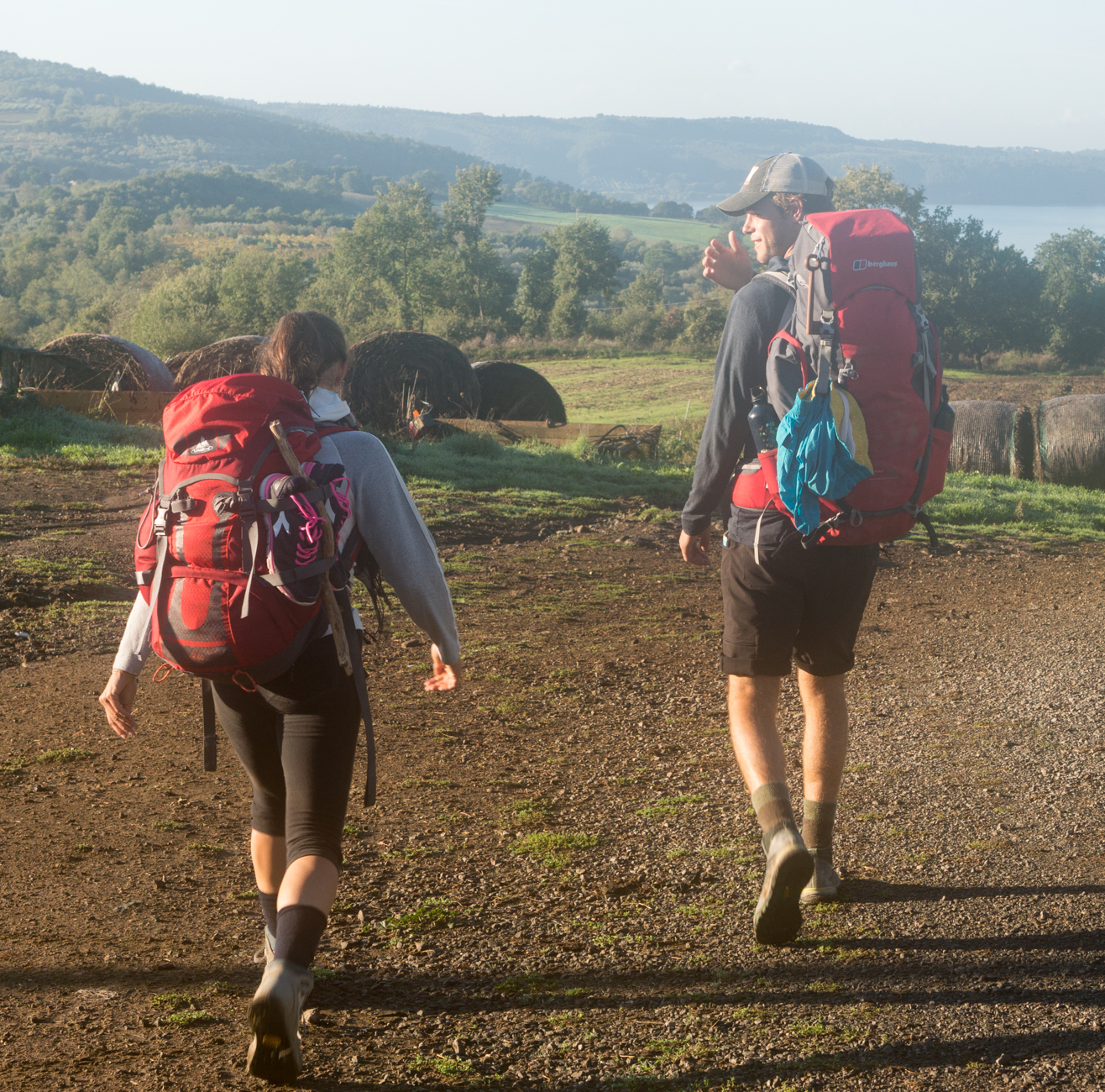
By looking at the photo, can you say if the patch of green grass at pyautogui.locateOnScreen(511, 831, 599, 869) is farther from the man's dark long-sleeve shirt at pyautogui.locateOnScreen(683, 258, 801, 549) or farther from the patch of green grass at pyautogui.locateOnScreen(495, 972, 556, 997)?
the man's dark long-sleeve shirt at pyautogui.locateOnScreen(683, 258, 801, 549)

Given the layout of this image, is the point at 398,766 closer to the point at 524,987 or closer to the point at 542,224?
the point at 524,987

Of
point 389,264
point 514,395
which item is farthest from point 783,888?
point 389,264

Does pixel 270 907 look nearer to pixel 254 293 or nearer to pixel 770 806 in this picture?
pixel 770 806

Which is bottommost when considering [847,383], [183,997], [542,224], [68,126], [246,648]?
[183,997]

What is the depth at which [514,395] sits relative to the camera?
20.8 meters

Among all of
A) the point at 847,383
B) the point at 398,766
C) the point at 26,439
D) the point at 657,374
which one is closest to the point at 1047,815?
the point at 847,383

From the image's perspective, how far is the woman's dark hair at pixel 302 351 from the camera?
2.28 meters

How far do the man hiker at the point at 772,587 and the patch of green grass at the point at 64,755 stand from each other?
111 inches

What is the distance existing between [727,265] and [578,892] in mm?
1951

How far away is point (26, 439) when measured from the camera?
40.2ft

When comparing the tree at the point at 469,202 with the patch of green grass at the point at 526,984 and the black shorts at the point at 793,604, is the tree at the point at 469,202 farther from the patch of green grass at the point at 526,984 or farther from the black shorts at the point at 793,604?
the patch of green grass at the point at 526,984

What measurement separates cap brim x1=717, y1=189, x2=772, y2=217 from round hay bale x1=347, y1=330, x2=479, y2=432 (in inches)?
609

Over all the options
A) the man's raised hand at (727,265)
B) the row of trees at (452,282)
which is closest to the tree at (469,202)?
the row of trees at (452,282)

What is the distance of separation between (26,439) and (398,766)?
32.6ft
